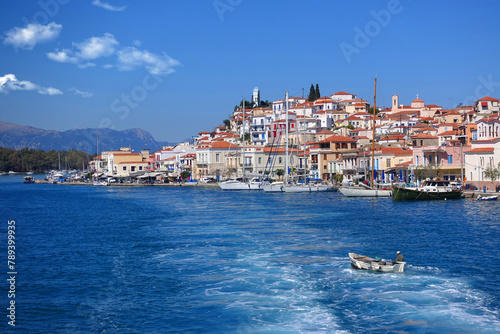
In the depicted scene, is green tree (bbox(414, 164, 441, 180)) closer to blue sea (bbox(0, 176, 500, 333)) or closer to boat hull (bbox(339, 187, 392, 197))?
boat hull (bbox(339, 187, 392, 197))

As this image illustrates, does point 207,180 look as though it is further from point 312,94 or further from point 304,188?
point 312,94

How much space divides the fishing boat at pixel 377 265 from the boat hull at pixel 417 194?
1176 inches

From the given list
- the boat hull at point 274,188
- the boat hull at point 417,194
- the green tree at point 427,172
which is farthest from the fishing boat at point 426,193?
the boat hull at point 274,188

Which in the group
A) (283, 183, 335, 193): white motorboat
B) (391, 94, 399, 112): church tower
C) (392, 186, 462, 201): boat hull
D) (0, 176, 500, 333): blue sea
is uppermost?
(391, 94, 399, 112): church tower

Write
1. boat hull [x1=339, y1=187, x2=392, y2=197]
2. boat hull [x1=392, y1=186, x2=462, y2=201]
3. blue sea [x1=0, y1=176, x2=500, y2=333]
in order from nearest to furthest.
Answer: blue sea [x1=0, y1=176, x2=500, y2=333], boat hull [x1=392, y1=186, x2=462, y2=201], boat hull [x1=339, y1=187, x2=392, y2=197]

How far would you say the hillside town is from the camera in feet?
194

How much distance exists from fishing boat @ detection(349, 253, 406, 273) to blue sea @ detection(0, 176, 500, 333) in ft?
1.08

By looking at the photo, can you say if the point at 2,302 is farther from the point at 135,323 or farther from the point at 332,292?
the point at 332,292

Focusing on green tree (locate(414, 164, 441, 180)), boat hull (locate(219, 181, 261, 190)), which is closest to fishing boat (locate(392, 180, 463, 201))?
green tree (locate(414, 164, 441, 180))

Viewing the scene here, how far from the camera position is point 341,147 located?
8088cm

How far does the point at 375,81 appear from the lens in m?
63.0

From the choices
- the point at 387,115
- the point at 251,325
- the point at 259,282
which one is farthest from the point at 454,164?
the point at 387,115

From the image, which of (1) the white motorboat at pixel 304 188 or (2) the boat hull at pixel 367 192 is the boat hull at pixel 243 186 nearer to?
(1) the white motorboat at pixel 304 188

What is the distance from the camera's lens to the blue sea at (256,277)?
1555 cm
